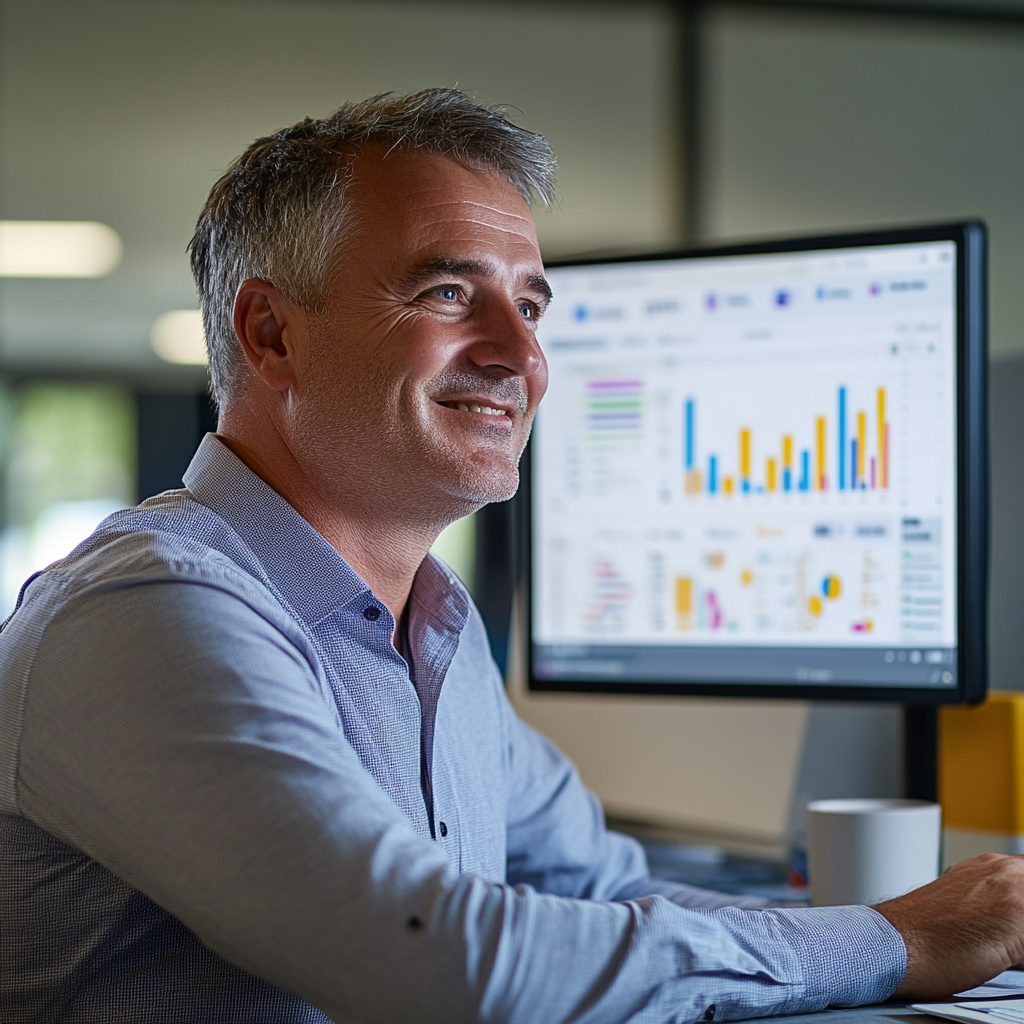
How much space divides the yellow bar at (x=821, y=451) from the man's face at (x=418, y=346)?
1.22ft

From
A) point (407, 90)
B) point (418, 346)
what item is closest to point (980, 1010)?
point (418, 346)

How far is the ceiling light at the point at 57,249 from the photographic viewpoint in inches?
135

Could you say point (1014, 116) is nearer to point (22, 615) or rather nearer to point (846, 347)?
point (846, 347)

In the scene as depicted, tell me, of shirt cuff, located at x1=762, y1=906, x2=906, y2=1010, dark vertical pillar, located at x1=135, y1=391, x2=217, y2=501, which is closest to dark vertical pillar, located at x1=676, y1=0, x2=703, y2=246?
dark vertical pillar, located at x1=135, y1=391, x2=217, y2=501

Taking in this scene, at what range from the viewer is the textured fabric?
2.12 feet

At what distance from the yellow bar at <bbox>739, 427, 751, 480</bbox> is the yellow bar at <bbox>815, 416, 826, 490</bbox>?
0.24 feet

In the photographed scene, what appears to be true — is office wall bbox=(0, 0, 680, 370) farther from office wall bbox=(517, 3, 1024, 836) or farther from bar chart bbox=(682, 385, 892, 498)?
bar chart bbox=(682, 385, 892, 498)

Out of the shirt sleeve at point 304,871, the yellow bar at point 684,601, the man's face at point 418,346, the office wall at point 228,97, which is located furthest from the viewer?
the office wall at point 228,97

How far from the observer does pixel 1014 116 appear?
357cm

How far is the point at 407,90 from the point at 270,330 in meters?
2.52

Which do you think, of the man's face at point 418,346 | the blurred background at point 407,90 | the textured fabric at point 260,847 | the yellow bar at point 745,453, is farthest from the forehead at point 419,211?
the blurred background at point 407,90

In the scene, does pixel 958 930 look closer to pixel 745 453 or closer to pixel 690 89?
pixel 745 453

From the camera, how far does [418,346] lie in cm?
101

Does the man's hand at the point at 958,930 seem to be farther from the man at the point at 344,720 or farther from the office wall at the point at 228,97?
the office wall at the point at 228,97
